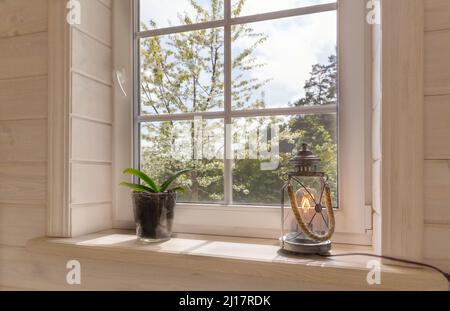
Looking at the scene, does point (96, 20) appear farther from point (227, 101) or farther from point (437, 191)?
point (437, 191)

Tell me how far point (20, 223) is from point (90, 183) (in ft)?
0.77

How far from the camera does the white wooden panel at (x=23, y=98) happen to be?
0.94m

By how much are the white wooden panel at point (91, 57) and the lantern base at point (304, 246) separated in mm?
733

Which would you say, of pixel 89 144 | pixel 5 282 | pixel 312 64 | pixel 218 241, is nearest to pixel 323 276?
pixel 218 241

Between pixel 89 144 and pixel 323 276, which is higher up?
pixel 89 144

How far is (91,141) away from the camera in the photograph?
3.22 ft

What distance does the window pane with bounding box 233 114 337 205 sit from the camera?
89 cm

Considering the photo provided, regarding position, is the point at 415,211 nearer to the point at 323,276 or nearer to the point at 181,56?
the point at 323,276

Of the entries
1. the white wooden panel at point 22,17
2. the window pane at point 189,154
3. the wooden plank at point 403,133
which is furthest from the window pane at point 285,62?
the white wooden panel at point 22,17

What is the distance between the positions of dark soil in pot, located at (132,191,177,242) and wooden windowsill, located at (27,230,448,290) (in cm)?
3
